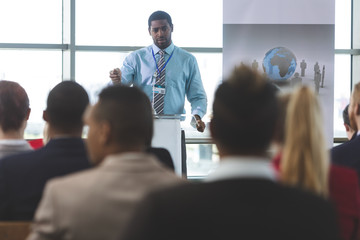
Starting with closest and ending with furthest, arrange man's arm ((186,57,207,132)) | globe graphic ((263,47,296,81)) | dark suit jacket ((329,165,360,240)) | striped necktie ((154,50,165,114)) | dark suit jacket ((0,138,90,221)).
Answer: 1. dark suit jacket ((329,165,360,240))
2. dark suit jacket ((0,138,90,221))
3. man's arm ((186,57,207,132))
4. striped necktie ((154,50,165,114))
5. globe graphic ((263,47,296,81))

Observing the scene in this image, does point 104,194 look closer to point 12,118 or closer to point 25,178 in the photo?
point 25,178

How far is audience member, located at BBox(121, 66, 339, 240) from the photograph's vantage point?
1075 millimetres

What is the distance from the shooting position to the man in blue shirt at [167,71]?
20.0ft

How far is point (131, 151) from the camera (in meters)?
1.73

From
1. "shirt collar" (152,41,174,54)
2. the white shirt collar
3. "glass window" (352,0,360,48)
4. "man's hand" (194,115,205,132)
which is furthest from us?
"glass window" (352,0,360,48)

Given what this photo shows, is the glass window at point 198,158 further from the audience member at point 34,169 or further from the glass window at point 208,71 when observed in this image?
the audience member at point 34,169

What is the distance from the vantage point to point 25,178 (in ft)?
6.98

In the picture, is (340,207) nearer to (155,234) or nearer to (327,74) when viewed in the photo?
(155,234)

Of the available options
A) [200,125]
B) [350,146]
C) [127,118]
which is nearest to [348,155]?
[350,146]

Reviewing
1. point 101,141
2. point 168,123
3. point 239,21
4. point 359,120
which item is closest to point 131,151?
point 101,141

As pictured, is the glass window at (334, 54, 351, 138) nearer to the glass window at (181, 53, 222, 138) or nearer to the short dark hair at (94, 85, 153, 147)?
the glass window at (181, 53, 222, 138)

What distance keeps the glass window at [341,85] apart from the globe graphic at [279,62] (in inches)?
60.2

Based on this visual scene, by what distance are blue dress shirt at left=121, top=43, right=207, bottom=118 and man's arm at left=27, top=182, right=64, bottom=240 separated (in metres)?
4.54

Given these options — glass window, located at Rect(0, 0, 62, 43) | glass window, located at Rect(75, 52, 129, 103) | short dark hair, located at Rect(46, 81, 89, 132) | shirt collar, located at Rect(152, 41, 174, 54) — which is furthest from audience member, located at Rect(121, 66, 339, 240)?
glass window, located at Rect(0, 0, 62, 43)
